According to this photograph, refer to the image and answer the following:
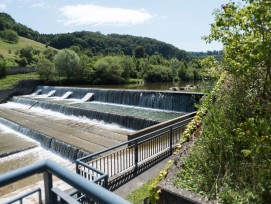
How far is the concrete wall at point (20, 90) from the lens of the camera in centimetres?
3562

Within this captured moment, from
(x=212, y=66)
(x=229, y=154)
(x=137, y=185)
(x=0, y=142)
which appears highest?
(x=212, y=66)

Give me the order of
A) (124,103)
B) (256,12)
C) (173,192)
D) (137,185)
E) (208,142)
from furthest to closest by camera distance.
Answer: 1. (124,103)
2. (137,185)
3. (208,142)
4. (173,192)
5. (256,12)

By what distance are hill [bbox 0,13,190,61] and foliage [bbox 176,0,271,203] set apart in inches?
4200

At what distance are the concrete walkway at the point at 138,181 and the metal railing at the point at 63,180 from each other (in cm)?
541

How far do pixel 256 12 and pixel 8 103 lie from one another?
3483 cm

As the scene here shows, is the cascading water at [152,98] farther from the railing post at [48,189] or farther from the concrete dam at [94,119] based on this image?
the railing post at [48,189]

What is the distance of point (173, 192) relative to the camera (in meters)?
4.77

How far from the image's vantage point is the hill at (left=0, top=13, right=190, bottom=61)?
455 feet

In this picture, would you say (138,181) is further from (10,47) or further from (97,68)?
(10,47)

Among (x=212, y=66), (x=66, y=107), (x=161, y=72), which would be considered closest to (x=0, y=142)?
(x=66, y=107)

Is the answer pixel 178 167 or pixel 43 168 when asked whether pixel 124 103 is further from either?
pixel 43 168

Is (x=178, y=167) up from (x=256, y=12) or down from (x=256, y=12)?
down

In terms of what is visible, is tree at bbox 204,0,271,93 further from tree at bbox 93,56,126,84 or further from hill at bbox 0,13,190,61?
hill at bbox 0,13,190,61

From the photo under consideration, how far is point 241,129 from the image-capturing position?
402 centimetres
